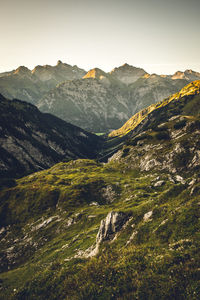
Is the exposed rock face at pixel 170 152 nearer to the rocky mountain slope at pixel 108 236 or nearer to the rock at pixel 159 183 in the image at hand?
the rock at pixel 159 183

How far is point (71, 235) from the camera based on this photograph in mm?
52969

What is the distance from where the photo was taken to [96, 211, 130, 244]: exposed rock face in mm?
35562

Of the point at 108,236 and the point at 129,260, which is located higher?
the point at 129,260

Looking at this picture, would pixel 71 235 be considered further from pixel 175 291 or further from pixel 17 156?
pixel 17 156

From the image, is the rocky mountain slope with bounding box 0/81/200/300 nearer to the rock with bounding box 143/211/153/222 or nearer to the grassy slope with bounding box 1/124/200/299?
the grassy slope with bounding box 1/124/200/299

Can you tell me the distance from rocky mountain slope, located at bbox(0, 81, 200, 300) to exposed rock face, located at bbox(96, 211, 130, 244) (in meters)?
0.18

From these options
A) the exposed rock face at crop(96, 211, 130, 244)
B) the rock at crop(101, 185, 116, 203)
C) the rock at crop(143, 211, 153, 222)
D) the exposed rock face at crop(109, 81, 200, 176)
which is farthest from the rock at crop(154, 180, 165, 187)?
the rock at crop(143, 211, 153, 222)

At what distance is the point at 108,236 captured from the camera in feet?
116

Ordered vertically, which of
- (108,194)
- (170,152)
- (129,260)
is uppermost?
(129,260)

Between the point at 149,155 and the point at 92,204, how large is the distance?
47.1m

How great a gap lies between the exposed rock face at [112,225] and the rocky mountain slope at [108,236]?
0.59 feet

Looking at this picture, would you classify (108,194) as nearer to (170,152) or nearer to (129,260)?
(170,152)

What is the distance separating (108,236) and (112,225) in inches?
83.7

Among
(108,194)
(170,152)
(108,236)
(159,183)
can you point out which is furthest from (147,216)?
(170,152)
